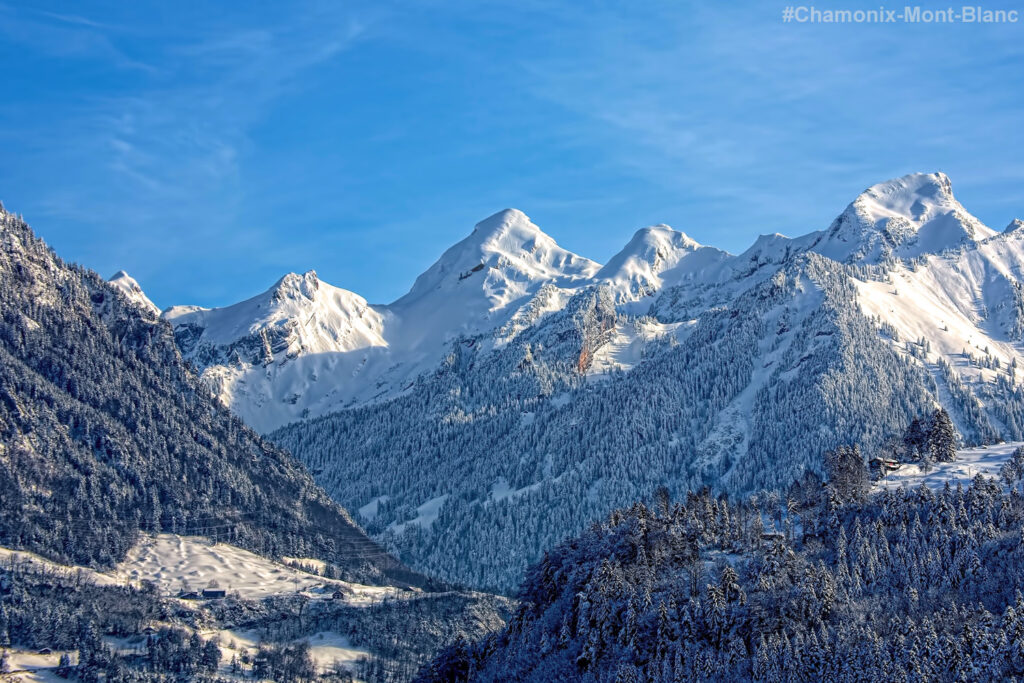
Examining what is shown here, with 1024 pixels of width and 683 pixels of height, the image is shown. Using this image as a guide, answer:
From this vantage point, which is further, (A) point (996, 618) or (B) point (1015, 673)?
(A) point (996, 618)

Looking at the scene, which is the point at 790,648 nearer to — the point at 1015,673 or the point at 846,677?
the point at 846,677

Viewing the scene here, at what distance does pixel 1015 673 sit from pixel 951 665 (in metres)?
7.81

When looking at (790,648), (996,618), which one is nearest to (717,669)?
(790,648)

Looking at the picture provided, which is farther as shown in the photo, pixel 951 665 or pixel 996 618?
pixel 996 618

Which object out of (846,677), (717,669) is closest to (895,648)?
(846,677)

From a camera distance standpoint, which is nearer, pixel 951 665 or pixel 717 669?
pixel 951 665

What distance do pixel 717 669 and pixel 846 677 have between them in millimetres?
20235

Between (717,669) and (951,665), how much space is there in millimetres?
33521

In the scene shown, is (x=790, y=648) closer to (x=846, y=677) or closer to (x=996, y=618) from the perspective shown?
(x=846, y=677)

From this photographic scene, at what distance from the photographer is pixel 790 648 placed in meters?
195

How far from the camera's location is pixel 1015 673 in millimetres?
177000

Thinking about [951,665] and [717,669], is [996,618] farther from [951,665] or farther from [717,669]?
[717,669]

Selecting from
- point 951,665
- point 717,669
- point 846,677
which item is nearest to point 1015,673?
point 951,665

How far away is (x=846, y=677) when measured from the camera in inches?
7274
